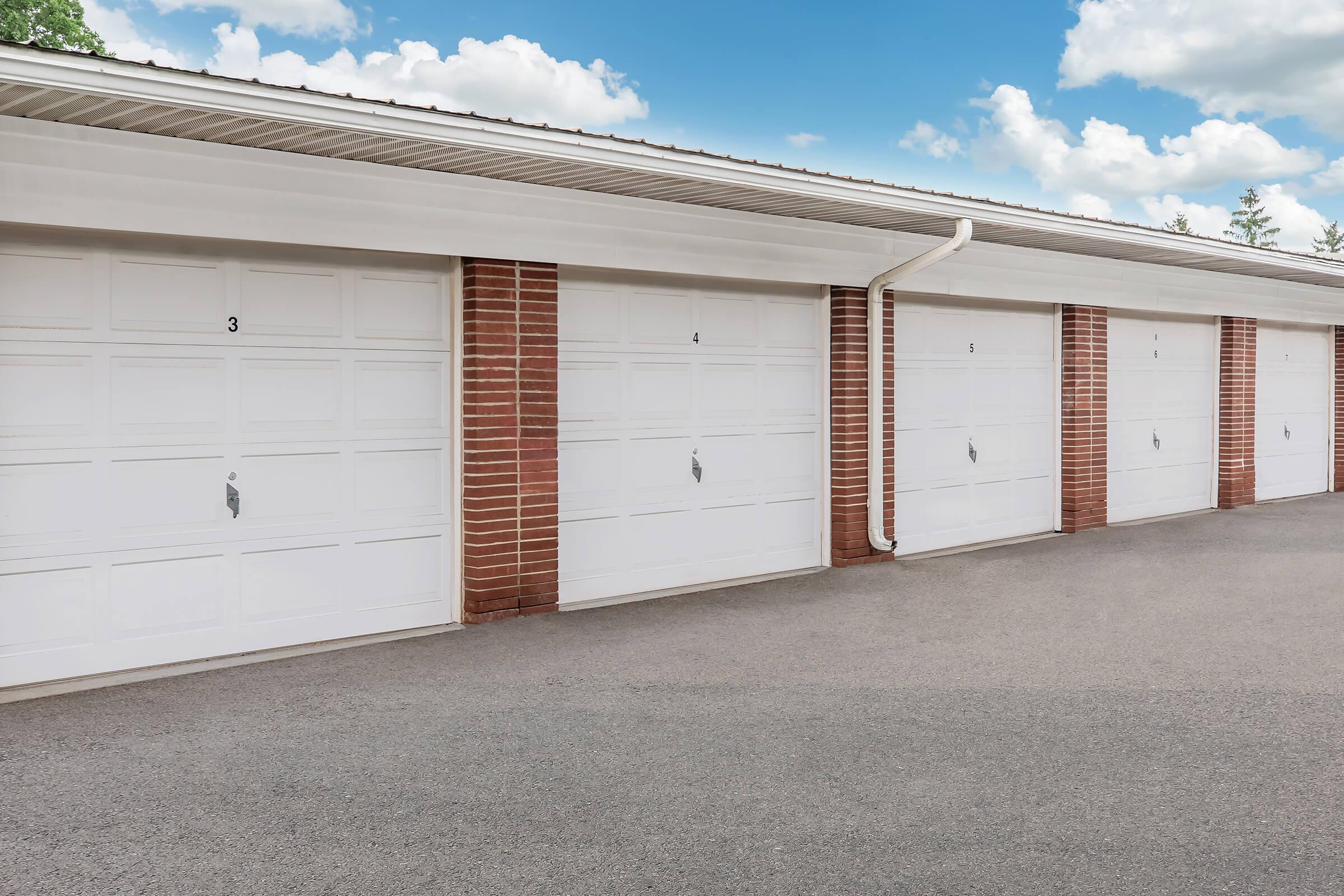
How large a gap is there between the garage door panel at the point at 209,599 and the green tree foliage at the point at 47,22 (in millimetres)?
20185

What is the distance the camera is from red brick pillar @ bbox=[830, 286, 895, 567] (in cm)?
893

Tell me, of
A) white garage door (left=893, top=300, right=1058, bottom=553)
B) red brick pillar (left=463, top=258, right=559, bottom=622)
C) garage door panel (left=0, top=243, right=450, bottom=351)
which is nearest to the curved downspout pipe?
white garage door (left=893, top=300, right=1058, bottom=553)

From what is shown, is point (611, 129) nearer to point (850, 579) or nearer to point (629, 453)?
point (629, 453)

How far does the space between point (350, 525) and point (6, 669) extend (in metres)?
2.04

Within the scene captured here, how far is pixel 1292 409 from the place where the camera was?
14578 mm

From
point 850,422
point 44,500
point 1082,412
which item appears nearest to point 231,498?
point 44,500

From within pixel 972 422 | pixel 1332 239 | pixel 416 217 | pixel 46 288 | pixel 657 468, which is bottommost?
pixel 657 468

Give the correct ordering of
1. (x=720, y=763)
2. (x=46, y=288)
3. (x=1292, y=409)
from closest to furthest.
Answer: (x=720, y=763)
(x=46, y=288)
(x=1292, y=409)

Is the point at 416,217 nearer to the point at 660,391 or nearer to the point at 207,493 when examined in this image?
the point at 207,493

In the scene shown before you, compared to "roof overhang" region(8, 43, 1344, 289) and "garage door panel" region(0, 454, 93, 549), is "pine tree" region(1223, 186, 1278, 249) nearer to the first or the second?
"roof overhang" region(8, 43, 1344, 289)

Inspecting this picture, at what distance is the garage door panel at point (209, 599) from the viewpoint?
217 inches

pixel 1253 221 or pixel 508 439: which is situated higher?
pixel 1253 221

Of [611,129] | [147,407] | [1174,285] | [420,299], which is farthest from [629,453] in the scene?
[1174,285]

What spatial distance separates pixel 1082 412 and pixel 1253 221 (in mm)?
66145
